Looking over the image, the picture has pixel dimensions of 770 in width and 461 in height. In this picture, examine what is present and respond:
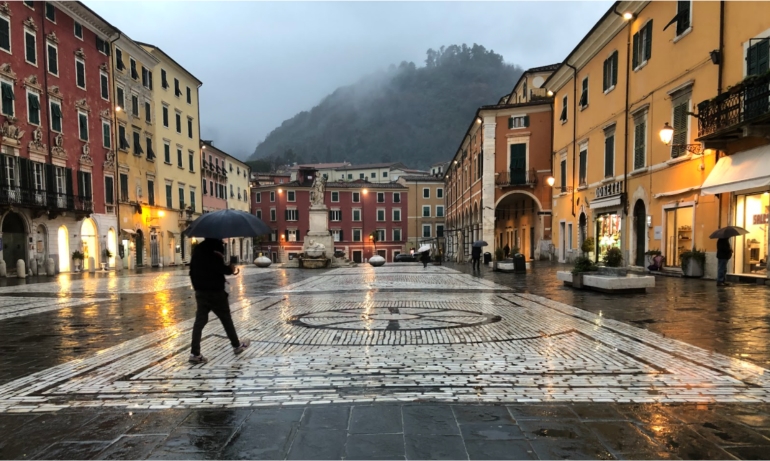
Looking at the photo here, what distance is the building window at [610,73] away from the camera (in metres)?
21.8

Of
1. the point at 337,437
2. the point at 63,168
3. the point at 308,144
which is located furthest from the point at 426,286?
the point at 308,144

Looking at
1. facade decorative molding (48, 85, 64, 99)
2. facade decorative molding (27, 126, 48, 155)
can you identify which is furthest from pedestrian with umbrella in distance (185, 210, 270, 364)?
facade decorative molding (48, 85, 64, 99)

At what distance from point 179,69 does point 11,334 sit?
40.9 metres

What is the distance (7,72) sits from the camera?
76.9ft

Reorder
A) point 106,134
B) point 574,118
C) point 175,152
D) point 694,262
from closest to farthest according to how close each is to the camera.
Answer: point 694,262, point 574,118, point 106,134, point 175,152

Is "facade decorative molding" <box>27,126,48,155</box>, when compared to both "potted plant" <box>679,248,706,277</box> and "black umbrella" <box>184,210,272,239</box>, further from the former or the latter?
"potted plant" <box>679,248,706,277</box>

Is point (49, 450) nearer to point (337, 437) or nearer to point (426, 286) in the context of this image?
point (337, 437)

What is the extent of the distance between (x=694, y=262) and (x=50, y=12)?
120ft

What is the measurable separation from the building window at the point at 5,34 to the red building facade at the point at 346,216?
43.9 meters

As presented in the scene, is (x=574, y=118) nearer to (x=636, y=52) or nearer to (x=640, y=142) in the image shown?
(x=636, y=52)

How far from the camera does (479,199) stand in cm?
3603

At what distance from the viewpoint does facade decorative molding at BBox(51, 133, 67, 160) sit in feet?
87.0

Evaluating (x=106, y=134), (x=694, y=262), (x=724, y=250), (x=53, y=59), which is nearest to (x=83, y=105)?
(x=106, y=134)

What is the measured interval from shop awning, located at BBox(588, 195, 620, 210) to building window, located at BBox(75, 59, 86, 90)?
33.5 meters
